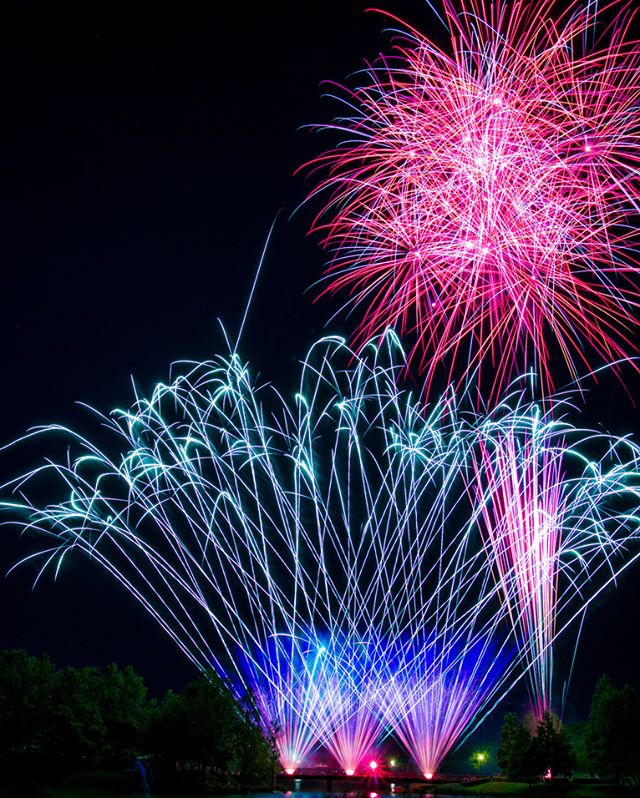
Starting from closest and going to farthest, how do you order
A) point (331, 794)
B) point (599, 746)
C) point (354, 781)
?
point (331, 794) → point (354, 781) → point (599, 746)

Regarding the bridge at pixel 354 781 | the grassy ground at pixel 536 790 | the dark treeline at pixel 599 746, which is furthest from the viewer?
the dark treeline at pixel 599 746

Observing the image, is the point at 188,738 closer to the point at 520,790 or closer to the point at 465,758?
the point at 520,790

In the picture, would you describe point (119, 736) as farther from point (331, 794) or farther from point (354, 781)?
point (331, 794)

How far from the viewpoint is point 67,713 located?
45625 millimetres

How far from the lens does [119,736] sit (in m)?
49.2

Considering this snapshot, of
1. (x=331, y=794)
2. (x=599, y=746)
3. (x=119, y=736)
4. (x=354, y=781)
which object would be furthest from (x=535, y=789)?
(x=119, y=736)

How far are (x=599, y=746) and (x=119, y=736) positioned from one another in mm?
29502

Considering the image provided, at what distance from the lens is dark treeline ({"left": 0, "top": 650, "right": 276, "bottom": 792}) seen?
140 ft

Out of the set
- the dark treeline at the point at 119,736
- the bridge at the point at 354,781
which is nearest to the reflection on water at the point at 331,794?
the bridge at the point at 354,781

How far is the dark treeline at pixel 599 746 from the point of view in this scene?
1949 inches

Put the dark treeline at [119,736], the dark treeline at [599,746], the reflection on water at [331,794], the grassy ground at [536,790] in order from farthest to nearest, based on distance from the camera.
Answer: the dark treeline at [599,746], the grassy ground at [536,790], the dark treeline at [119,736], the reflection on water at [331,794]

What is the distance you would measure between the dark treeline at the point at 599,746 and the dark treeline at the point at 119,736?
17330mm

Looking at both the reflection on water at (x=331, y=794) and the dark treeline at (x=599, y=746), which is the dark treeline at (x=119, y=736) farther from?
the dark treeline at (x=599, y=746)

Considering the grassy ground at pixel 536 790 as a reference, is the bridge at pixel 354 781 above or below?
above
